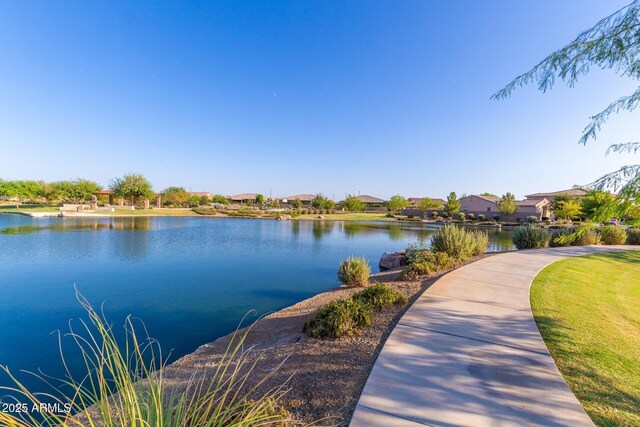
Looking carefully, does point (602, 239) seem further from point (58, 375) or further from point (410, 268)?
point (58, 375)

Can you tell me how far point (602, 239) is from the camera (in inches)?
695

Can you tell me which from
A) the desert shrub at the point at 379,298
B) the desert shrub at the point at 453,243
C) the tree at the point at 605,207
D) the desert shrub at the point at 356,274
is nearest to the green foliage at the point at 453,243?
the desert shrub at the point at 453,243

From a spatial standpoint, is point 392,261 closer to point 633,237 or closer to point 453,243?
point 453,243

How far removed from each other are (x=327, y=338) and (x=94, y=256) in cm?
1516

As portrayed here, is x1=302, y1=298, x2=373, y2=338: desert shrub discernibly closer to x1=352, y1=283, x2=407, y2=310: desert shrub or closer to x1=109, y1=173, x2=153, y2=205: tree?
x1=352, y1=283, x2=407, y2=310: desert shrub

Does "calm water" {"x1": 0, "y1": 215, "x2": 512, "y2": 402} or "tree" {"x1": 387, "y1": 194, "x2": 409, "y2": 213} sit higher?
"tree" {"x1": 387, "y1": 194, "x2": 409, "y2": 213}

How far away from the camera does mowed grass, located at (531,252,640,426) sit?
3.12 m

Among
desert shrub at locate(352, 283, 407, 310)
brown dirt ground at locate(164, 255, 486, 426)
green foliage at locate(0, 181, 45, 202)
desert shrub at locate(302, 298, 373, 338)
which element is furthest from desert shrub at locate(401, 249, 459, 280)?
green foliage at locate(0, 181, 45, 202)

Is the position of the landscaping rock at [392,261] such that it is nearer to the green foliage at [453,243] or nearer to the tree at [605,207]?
the green foliage at [453,243]

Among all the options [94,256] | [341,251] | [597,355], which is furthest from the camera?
[341,251]

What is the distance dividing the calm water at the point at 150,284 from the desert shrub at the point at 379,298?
3507mm

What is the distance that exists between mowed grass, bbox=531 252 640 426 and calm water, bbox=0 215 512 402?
6.27m

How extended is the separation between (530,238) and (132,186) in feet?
204

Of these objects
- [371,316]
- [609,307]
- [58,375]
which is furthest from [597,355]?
[58,375]
